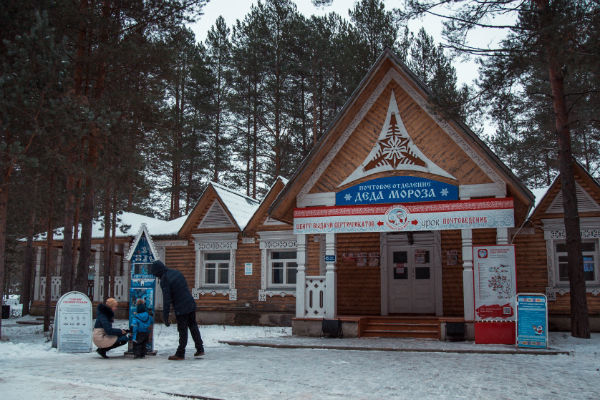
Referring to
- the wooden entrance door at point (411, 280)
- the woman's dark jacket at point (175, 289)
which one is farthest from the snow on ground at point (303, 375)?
the wooden entrance door at point (411, 280)

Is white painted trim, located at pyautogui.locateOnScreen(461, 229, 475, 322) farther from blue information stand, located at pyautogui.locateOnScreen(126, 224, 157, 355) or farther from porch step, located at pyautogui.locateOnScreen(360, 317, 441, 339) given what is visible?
blue information stand, located at pyautogui.locateOnScreen(126, 224, 157, 355)

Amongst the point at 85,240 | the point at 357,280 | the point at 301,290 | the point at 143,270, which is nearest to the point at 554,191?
the point at 357,280

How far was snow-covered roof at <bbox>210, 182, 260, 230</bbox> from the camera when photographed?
20641 millimetres

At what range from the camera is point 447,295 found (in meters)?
15.8

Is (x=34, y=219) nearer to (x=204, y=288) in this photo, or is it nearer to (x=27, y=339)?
(x=204, y=288)

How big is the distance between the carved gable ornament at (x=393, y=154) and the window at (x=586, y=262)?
6.40 m

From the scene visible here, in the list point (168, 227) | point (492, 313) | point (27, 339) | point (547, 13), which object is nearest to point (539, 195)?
point (492, 313)

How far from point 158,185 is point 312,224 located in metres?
22.5

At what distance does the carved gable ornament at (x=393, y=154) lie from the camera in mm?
12938

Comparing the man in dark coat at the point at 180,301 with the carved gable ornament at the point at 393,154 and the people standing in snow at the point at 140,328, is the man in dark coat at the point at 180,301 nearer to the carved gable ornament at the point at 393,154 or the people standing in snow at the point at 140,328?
the people standing in snow at the point at 140,328

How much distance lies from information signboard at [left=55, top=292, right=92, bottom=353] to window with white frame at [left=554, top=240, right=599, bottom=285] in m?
13.1

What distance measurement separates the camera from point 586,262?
16109 mm

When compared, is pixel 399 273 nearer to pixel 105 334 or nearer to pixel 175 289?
pixel 175 289

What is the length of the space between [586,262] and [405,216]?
7146mm
